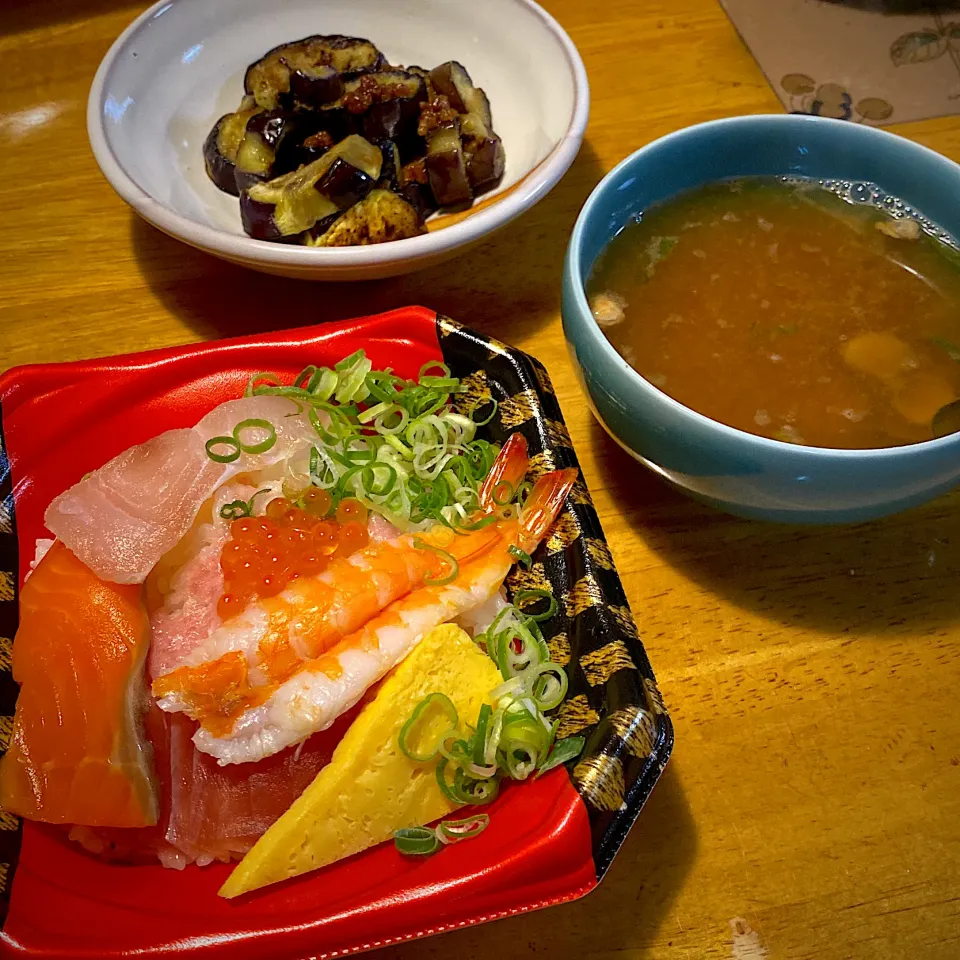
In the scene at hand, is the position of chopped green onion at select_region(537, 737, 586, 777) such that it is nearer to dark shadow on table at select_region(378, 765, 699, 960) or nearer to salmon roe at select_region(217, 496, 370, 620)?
dark shadow on table at select_region(378, 765, 699, 960)

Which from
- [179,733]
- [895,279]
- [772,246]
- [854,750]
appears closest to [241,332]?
[179,733]

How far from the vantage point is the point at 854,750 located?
1116 mm

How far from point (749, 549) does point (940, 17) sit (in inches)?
72.6

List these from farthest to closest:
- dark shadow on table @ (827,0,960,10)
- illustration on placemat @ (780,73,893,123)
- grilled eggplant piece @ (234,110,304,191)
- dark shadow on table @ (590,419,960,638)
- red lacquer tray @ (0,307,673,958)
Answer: dark shadow on table @ (827,0,960,10) < illustration on placemat @ (780,73,893,123) < grilled eggplant piece @ (234,110,304,191) < dark shadow on table @ (590,419,960,638) < red lacquer tray @ (0,307,673,958)

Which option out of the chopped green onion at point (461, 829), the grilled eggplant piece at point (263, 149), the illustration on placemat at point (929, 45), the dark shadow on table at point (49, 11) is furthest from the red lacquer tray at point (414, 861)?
the illustration on placemat at point (929, 45)

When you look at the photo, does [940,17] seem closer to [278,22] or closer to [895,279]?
[895,279]

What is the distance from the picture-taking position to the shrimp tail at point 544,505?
1124 millimetres

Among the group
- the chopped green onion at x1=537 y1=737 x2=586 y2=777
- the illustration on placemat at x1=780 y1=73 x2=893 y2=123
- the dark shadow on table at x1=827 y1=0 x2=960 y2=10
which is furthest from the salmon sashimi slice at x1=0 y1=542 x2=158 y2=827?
the dark shadow on table at x1=827 y1=0 x2=960 y2=10

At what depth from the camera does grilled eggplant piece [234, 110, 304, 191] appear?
1.62 meters

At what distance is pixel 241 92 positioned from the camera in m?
1.89

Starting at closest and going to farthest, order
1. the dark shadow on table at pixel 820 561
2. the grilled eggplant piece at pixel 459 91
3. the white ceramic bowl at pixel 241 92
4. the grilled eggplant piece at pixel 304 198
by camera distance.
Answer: the dark shadow on table at pixel 820 561 → the white ceramic bowl at pixel 241 92 → the grilled eggplant piece at pixel 304 198 → the grilled eggplant piece at pixel 459 91

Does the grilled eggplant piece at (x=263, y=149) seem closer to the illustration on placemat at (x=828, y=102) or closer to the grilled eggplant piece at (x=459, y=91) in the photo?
the grilled eggplant piece at (x=459, y=91)

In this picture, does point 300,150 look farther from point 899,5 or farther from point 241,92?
point 899,5

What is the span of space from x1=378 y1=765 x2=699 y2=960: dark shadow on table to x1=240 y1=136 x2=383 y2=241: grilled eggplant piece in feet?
3.85
